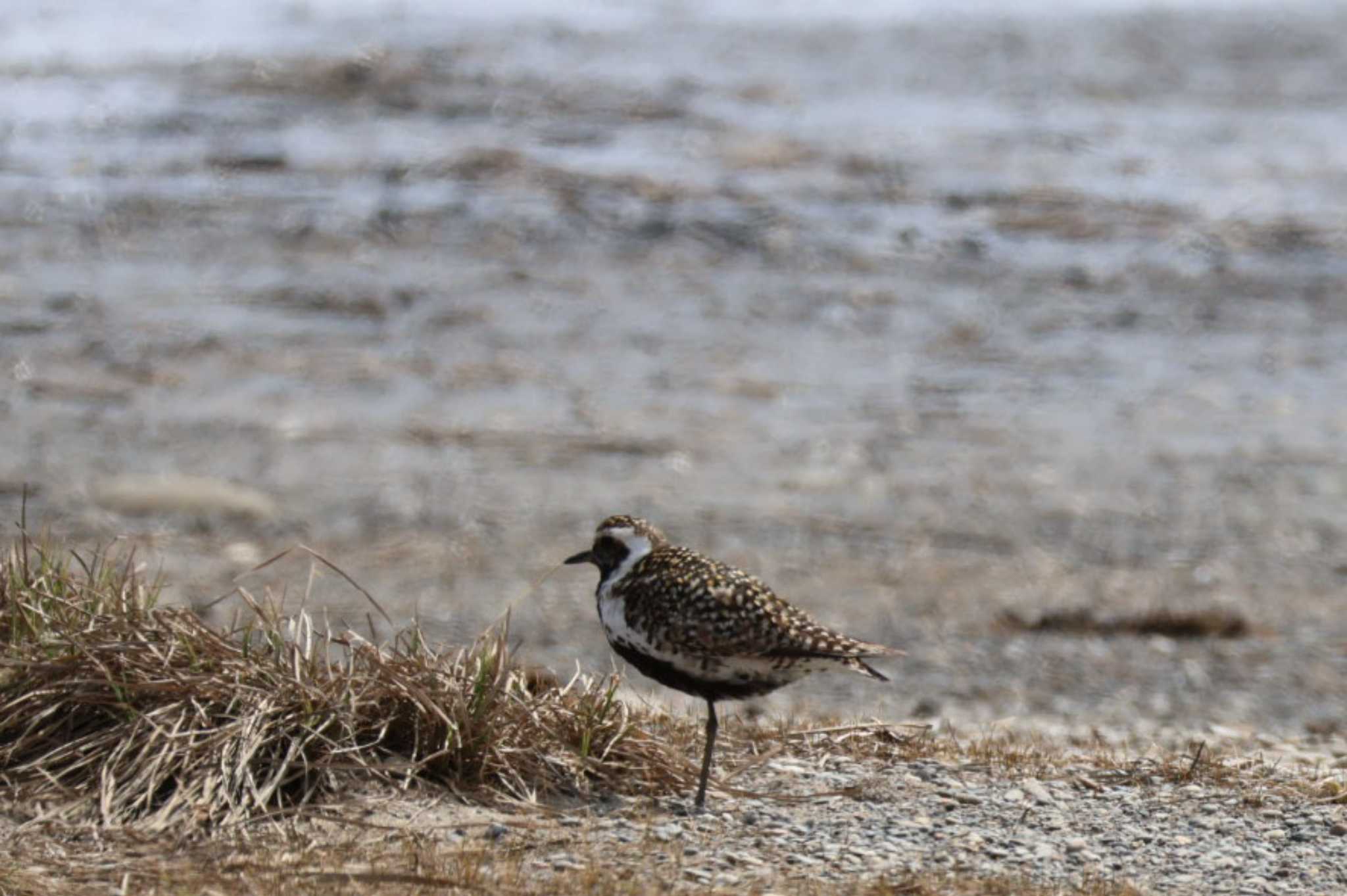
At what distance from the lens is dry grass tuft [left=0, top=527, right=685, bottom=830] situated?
273 inches

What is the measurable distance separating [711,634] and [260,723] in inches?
64.0

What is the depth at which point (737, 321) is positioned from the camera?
72.0 ft

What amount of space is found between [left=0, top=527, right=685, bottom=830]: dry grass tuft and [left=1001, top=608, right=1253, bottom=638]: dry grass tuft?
7634mm

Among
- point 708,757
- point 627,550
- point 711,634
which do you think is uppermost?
point 627,550

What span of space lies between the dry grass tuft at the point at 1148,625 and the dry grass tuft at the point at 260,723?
25.0ft

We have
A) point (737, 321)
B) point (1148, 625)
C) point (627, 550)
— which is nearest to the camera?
point (627, 550)

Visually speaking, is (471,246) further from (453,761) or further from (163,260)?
(453,761)

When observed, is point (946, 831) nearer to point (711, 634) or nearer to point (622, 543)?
point (711, 634)

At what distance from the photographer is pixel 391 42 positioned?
31.0m

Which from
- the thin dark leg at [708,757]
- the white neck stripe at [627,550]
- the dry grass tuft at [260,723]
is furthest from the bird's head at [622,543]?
the thin dark leg at [708,757]

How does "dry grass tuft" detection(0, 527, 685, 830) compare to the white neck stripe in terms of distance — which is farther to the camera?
the white neck stripe

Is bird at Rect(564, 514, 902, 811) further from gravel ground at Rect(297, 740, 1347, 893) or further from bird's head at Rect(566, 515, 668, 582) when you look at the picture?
gravel ground at Rect(297, 740, 1347, 893)

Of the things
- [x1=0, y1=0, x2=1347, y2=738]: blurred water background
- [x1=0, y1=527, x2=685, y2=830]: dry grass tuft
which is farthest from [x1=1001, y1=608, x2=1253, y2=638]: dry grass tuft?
[x1=0, y1=527, x2=685, y2=830]: dry grass tuft

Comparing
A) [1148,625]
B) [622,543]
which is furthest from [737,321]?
[622,543]
